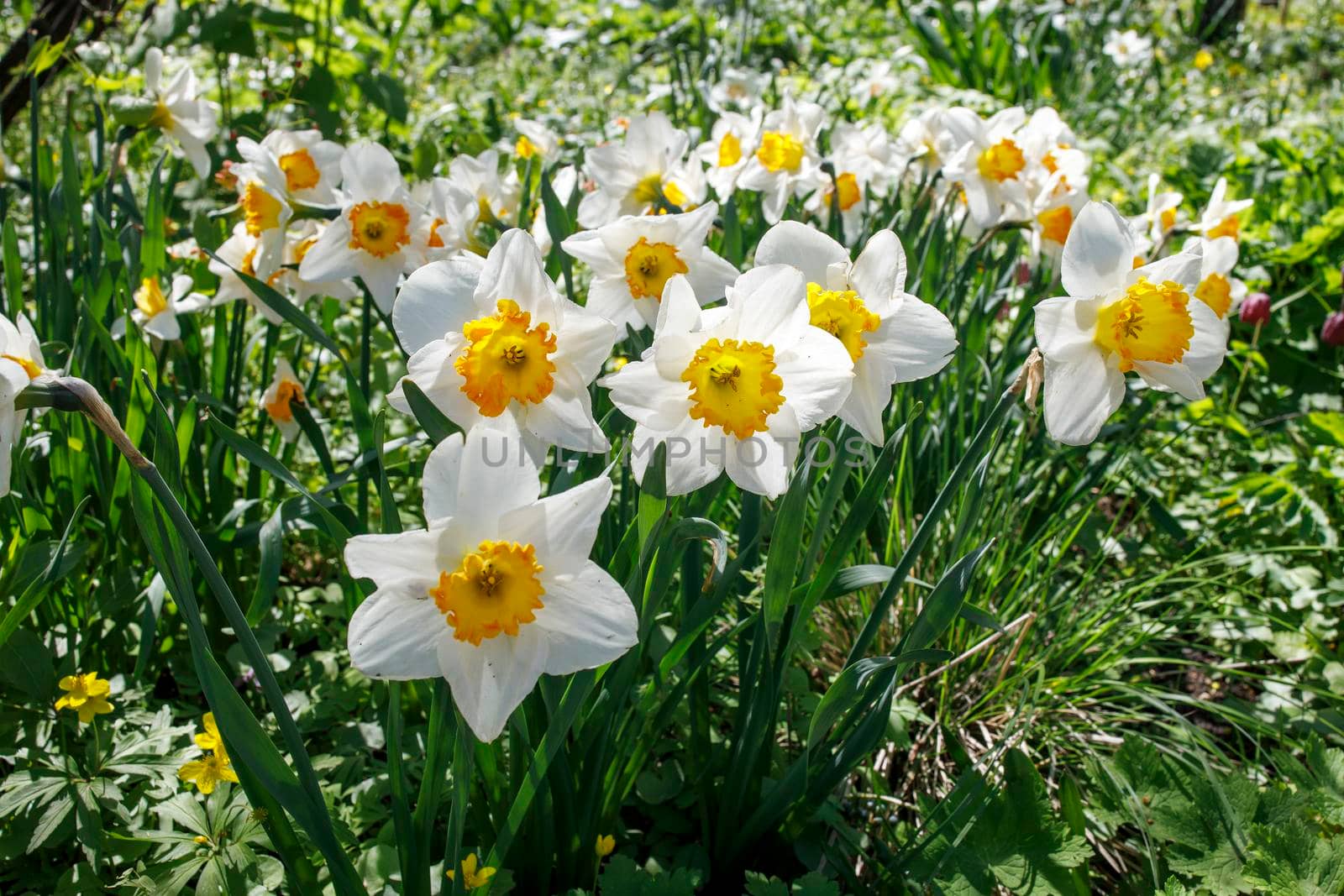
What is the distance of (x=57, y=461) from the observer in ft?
6.02

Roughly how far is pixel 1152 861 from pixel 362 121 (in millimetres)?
5051

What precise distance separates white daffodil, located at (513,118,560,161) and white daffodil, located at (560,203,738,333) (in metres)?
1.06

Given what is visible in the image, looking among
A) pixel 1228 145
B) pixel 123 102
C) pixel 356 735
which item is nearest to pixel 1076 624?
pixel 356 735

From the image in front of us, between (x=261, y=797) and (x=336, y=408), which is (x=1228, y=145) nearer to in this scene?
(x=336, y=408)

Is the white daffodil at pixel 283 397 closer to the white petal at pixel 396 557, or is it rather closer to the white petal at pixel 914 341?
the white petal at pixel 396 557

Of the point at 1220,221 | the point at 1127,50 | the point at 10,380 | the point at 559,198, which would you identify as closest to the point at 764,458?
the point at 10,380

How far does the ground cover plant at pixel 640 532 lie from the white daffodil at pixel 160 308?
13 millimetres

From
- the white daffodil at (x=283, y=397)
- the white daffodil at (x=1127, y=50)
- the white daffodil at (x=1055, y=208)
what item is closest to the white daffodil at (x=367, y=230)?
the white daffodil at (x=283, y=397)

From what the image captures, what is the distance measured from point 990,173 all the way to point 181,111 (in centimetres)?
194

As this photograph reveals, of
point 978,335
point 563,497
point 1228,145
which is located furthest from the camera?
point 1228,145

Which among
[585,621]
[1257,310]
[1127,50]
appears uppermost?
[585,621]

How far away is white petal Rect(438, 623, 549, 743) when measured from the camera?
105 cm

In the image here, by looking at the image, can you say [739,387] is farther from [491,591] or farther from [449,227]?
[449,227]

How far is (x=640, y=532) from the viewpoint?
1.23 metres
